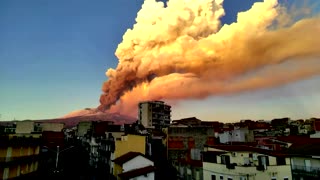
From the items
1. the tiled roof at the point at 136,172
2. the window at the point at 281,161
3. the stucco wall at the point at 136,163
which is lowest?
the tiled roof at the point at 136,172

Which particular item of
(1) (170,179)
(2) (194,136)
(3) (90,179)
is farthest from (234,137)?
(3) (90,179)

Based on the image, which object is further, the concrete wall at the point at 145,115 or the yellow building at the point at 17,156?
the concrete wall at the point at 145,115

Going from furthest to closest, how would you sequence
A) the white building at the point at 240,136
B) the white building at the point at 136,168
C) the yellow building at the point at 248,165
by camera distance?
the white building at the point at 240,136
the white building at the point at 136,168
the yellow building at the point at 248,165

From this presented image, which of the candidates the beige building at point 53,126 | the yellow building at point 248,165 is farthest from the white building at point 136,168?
the beige building at point 53,126

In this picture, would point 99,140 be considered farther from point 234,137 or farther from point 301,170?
point 301,170

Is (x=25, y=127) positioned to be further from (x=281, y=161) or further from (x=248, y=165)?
(x=281, y=161)

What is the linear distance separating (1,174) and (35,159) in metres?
14.4

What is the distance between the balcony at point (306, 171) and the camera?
40800 millimetres

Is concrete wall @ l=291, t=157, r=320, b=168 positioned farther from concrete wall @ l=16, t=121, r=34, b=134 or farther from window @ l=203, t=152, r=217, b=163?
concrete wall @ l=16, t=121, r=34, b=134

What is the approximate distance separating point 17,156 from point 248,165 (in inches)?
1391

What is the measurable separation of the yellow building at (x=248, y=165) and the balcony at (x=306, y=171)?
53.7 inches

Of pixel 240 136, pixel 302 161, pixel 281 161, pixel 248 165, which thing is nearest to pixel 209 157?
pixel 248 165

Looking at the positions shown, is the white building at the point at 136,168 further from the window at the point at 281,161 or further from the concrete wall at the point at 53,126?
the concrete wall at the point at 53,126

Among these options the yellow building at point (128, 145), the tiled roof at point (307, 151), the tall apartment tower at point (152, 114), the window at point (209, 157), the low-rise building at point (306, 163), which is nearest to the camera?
the low-rise building at point (306, 163)
